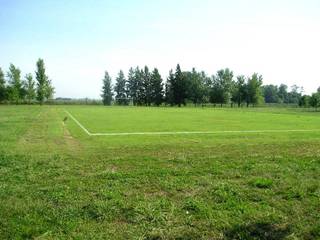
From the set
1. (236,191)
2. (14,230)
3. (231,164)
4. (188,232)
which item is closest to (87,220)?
(14,230)

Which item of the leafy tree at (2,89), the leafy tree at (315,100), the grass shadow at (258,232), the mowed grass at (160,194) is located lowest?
the grass shadow at (258,232)

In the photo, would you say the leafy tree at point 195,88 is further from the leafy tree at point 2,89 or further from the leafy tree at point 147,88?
the leafy tree at point 2,89

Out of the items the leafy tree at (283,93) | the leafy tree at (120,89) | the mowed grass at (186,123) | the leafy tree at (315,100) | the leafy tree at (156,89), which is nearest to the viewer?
the mowed grass at (186,123)

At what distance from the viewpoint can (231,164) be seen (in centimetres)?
952

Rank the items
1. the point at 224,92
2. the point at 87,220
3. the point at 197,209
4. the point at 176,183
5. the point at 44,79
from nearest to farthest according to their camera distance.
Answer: the point at 87,220 → the point at 197,209 → the point at 176,183 → the point at 44,79 → the point at 224,92

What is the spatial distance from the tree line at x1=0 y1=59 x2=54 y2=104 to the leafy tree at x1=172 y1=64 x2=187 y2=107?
31863 millimetres

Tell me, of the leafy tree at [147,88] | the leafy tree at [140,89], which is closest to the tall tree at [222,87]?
the leafy tree at [147,88]

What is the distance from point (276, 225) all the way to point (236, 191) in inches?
62.2

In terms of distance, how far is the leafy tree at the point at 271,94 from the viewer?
16905 cm

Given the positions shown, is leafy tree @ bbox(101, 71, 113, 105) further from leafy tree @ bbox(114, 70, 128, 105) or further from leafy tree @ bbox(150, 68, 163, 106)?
leafy tree @ bbox(150, 68, 163, 106)

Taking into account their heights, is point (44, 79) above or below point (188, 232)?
above

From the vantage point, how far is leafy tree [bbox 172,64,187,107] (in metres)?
99.1

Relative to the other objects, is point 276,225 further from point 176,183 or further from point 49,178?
point 49,178

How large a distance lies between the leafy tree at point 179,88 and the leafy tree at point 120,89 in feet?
75.0
